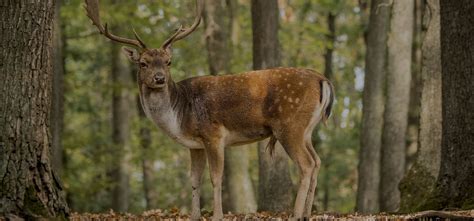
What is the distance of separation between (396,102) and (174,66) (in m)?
10.6

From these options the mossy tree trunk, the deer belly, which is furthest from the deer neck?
the mossy tree trunk

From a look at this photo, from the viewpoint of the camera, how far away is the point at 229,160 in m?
16.7

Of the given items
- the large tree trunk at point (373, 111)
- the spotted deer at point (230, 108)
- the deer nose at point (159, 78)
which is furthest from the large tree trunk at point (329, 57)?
Answer: the deer nose at point (159, 78)

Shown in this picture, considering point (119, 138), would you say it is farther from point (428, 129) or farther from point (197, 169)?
point (197, 169)

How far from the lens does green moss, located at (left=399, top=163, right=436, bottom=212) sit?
13430mm

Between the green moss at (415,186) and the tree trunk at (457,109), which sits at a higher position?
the tree trunk at (457,109)

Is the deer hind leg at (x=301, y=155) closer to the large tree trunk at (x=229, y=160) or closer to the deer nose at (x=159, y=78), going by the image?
the deer nose at (x=159, y=78)

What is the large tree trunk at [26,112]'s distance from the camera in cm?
873

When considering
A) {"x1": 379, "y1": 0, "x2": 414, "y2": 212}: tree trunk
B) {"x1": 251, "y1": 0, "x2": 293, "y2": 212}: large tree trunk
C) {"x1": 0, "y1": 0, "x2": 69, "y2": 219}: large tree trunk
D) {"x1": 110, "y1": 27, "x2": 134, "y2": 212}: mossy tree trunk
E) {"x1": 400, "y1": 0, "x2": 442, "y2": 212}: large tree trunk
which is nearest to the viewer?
{"x1": 0, "y1": 0, "x2": 69, "y2": 219}: large tree trunk

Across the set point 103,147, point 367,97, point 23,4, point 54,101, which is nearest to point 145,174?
point 103,147

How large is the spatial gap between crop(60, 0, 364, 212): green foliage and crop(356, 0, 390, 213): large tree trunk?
15.1 feet

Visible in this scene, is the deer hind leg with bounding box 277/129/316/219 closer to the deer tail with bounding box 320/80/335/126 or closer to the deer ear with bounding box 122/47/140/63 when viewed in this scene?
the deer tail with bounding box 320/80/335/126

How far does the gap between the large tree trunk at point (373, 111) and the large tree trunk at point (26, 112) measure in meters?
10.6

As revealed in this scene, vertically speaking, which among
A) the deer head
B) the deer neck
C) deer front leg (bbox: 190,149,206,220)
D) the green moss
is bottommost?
the green moss
